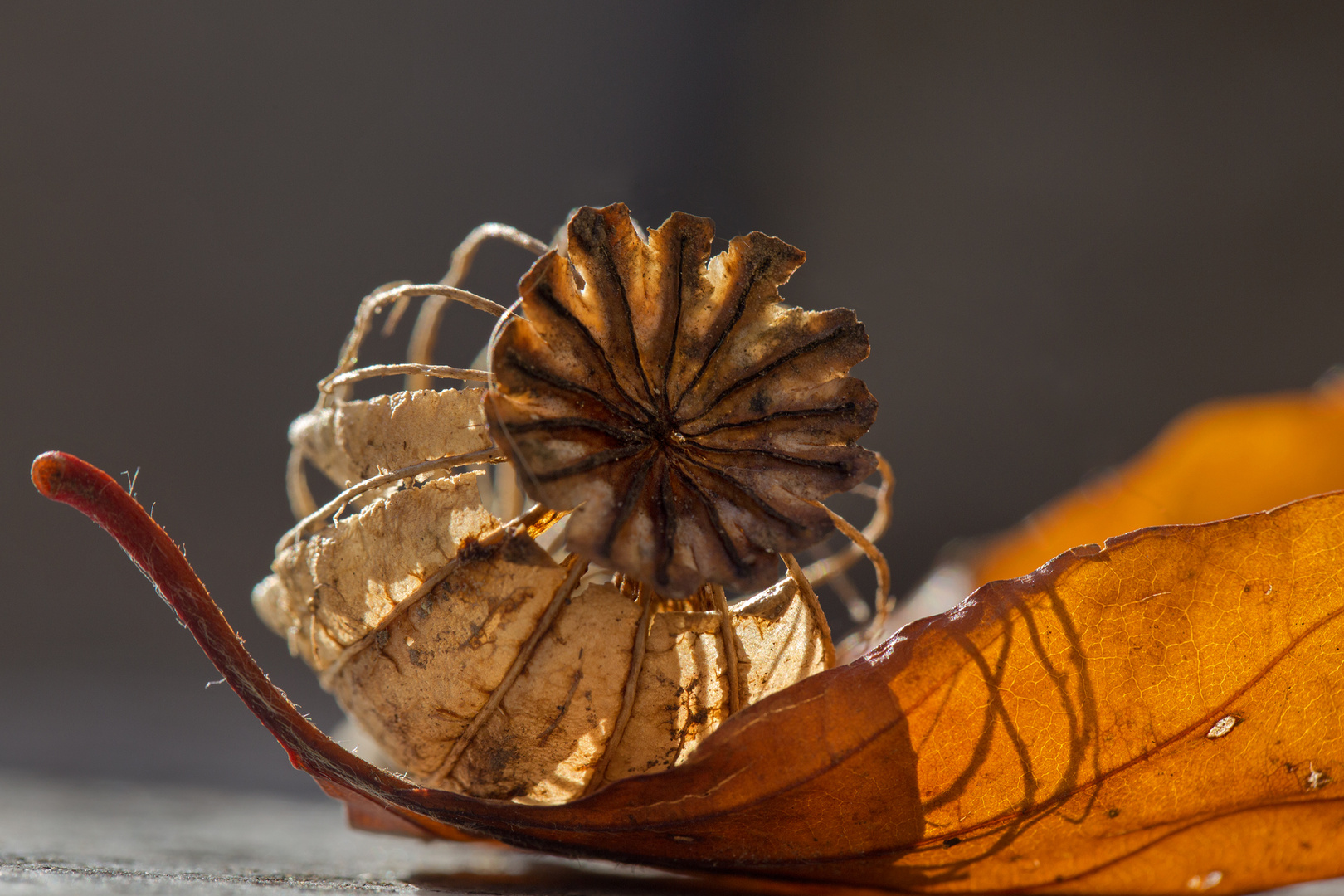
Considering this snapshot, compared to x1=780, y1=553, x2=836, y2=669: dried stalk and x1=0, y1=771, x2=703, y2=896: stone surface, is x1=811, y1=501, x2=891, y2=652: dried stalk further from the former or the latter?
x1=0, y1=771, x2=703, y2=896: stone surface

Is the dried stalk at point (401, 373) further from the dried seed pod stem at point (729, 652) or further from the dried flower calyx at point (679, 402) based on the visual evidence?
the dried seed pod stem at point (729, 652)

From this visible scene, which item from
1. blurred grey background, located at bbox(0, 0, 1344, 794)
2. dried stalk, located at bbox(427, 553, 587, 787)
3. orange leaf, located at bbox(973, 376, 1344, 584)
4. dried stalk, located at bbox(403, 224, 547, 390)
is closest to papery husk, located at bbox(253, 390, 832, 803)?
dried stalk, located at bbox(427, 553, 587, 787)

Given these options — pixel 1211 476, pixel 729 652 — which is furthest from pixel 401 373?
pixel 1211 476

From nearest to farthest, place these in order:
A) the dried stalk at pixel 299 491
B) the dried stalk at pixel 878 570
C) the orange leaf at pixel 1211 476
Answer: the dried stalk at pixel 878 570
the dried stalk at pixel 299 491
the orange leaf at pixel 1211 476

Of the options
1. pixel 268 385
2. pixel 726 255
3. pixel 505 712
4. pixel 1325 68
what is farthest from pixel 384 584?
pixel 1325 68

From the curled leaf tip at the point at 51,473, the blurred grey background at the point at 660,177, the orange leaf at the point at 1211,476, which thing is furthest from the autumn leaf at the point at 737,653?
the blurred grey background at the point at 660,177

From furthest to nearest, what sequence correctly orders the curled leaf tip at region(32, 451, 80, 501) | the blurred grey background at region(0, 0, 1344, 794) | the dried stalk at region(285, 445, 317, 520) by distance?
the blurred grey background at region(0, 0, 1344, 794), the dried stalk at region(285, 445, 317, 520), the curled leaf tip at region(32, 451, 80, 501)
